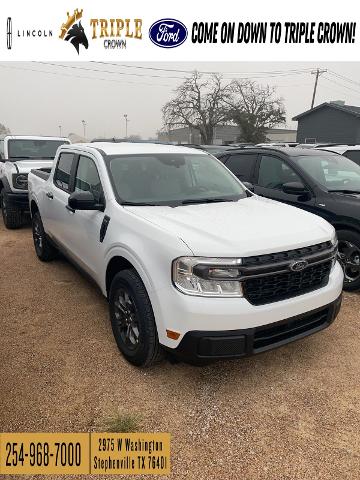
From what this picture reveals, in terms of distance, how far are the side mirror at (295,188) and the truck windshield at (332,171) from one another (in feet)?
0.74

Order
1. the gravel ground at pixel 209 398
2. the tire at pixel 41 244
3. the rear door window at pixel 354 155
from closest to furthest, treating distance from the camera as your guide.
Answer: the gravel ground at pixel 209 398, the tire at pixel 41 244, the rear door window at pixel 354 155

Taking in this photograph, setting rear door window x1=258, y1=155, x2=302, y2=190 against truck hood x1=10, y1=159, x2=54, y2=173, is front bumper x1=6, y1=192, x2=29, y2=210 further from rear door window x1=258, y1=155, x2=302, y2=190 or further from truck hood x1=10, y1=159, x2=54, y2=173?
rear door window x1=258, y1=155, x2=302, y2=190

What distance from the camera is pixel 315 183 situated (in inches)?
186

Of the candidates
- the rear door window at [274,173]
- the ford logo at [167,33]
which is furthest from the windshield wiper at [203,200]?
the ford logo at [167,33]

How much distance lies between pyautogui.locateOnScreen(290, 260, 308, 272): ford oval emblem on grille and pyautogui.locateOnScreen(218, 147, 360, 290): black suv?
1745 mm

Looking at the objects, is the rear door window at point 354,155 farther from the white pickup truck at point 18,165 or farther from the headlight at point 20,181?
the headlight at point 20,181

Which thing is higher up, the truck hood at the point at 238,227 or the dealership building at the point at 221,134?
the dealership building at the point at 221,134

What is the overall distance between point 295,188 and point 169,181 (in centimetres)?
193

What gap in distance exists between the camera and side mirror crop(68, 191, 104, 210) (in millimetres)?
3198

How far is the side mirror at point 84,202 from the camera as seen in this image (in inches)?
126

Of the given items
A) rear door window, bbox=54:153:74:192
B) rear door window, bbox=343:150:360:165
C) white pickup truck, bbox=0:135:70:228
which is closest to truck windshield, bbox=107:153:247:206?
rear door window, bbox=54:153:74:192

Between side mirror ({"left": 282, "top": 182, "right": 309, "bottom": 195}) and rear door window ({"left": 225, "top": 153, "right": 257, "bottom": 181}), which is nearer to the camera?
side mirror ({"left": 282, "top": 182, "right": 309, "bottom": 195})

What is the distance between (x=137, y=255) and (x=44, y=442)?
133 centimetres

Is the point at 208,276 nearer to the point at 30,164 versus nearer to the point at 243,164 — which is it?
the point at 243,164
